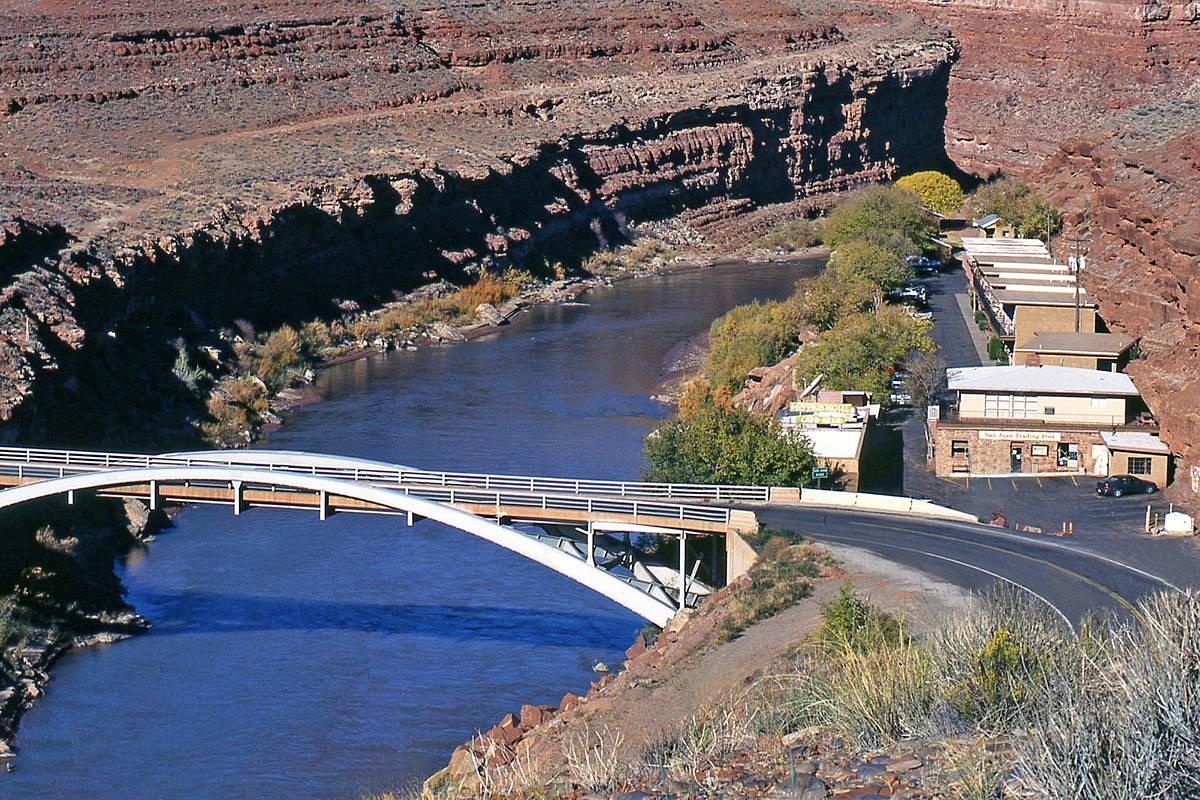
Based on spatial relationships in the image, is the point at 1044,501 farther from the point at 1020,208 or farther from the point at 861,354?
the point at 1020,208

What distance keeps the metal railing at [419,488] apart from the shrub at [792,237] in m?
53.6

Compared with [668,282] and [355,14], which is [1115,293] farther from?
[355,14]

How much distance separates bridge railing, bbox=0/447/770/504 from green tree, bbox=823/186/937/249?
40089 mm

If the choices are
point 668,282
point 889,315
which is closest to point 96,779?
point 889,315

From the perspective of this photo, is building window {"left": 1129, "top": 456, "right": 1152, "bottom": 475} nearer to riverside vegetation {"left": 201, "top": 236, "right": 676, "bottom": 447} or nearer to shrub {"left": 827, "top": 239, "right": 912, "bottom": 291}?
riverside vegetation {"left": 201, "top": 236, "right": 676, "bottom": 447}

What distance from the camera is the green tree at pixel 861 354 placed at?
1976 inches

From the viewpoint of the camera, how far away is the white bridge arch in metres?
35.3

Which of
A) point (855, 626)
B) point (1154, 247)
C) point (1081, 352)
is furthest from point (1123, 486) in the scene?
point (1154, 247)

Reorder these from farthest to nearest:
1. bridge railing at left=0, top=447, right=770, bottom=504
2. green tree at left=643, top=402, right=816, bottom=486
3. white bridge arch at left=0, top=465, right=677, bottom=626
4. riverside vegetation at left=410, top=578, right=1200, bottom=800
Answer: green tree at left=643, top=402, right=816, bottom=486, bridge railing at left=0, top=447, right=770, bottom=504, white bridge arch at left=0, top=465, right=677, bottom=626, riverside vegetation at left=410, top=578, right=1200, bottom=800

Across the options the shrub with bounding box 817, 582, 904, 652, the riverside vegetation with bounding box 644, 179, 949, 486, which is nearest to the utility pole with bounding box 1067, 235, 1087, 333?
the riverside vegetation with bounding box 644, 179, 949, 486

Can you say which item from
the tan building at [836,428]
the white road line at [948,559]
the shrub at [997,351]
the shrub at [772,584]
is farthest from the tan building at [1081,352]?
the shrub at [772,584]

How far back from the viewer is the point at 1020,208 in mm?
80375

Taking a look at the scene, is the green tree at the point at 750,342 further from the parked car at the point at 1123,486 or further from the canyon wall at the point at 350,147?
the parked car at the point at 1123,486

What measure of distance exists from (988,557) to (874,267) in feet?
113
